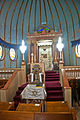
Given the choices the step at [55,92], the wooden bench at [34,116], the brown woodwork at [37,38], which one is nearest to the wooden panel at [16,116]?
the wooden bench at [34,116]

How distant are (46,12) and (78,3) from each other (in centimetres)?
321

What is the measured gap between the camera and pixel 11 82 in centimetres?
441

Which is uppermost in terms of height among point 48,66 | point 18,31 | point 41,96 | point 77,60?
point 18,31

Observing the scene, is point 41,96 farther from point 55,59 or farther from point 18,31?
point 18,31

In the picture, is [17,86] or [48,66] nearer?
[17,86]

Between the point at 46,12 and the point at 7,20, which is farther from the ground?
the point at 46,12

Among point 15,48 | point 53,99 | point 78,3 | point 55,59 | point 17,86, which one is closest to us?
point 53,99

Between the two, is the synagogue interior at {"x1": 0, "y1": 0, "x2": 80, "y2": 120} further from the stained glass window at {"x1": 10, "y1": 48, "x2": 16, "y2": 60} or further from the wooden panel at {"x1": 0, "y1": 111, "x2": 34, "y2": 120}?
the wooden panel at {"x1": 0, "y1": 111, "x2": 34, "y2": 120}

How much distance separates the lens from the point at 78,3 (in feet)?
29.0

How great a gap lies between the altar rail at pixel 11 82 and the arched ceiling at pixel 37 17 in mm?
4742

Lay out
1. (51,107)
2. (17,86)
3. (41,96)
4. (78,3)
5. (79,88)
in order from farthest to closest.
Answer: (78,3), (79,88), (17,86), (41,96), (51,107)

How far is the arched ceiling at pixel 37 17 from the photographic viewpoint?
905 cm

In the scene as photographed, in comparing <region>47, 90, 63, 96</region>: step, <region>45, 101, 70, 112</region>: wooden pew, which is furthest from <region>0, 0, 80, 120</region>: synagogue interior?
<region>45, 101, 70, 112</region>: wooden pew

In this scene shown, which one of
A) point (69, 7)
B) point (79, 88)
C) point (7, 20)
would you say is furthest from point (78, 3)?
point (79, 88)
